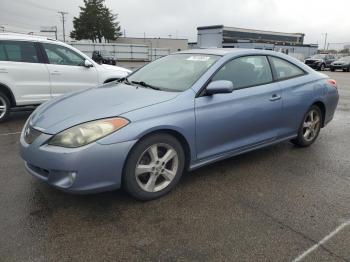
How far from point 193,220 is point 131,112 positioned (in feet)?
3.73

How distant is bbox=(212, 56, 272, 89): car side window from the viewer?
3.85 m

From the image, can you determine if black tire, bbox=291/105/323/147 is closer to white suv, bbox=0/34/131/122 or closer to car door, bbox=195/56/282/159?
car door, bbox=195/56/282/159

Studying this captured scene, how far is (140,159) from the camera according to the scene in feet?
10.3

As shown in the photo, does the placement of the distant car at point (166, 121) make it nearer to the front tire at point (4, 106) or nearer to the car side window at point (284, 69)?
the car side window at point (284, 69)

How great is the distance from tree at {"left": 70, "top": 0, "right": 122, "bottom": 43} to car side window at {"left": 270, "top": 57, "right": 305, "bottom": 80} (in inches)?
2513

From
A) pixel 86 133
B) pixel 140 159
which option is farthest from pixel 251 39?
pixel 86 133

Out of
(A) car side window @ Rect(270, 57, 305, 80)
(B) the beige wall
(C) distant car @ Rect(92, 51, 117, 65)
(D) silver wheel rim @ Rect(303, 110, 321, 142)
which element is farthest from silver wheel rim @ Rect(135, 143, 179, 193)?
(B) the beige wall

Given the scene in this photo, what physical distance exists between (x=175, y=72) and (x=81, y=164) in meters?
1.74

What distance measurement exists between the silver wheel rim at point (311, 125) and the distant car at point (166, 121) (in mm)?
127

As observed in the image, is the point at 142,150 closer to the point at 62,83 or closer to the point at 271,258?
the point at 271,258

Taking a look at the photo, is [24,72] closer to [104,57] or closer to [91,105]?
[91,105]

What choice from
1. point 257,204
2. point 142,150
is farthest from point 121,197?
point 257,204

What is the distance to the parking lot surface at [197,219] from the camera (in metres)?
2.52

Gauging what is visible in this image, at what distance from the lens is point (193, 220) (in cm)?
296
